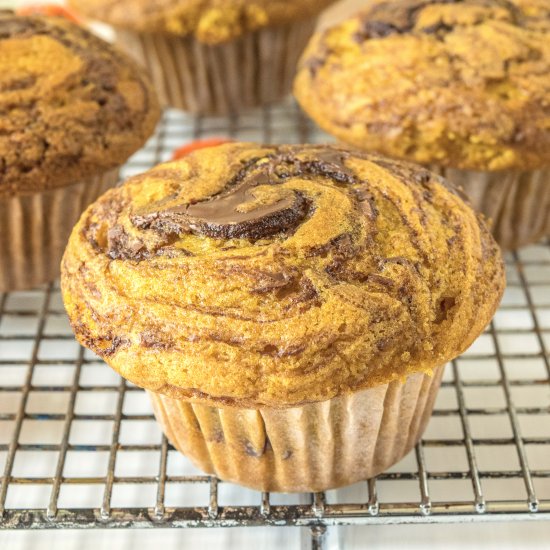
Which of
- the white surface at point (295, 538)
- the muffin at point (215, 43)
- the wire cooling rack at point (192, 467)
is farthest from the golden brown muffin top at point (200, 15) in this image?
the white surface at point (295, 538)

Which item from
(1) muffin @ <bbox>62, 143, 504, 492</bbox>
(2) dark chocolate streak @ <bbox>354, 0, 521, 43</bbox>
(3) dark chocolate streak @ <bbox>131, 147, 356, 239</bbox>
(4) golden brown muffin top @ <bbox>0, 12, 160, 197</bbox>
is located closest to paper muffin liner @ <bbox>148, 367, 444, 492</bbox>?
(1) muffin @ <bbox>62, 143, 504, 492</bbox>

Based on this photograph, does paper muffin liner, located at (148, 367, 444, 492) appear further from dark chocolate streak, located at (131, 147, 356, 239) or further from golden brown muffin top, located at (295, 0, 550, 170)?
golden brown muffin top, located at (295, 0, 550, 170)

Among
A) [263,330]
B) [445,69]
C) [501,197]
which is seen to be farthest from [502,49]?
[263,330]

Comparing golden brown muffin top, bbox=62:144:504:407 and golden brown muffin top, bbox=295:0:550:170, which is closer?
golden brown muffin top, bbox=62:144:504:407

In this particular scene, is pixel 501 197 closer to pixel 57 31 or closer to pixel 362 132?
pixel 362 132

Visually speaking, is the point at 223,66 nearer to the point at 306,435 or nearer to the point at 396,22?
the point at 396,22

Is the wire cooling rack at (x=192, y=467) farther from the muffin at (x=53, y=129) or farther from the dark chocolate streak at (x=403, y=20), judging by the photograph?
the dark chocolate streak at (x=403, y=20)

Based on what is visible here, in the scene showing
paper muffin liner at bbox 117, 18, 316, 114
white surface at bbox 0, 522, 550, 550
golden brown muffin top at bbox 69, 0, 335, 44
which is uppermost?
golden brown muffin top at bbox 69, 0, 335, 44
